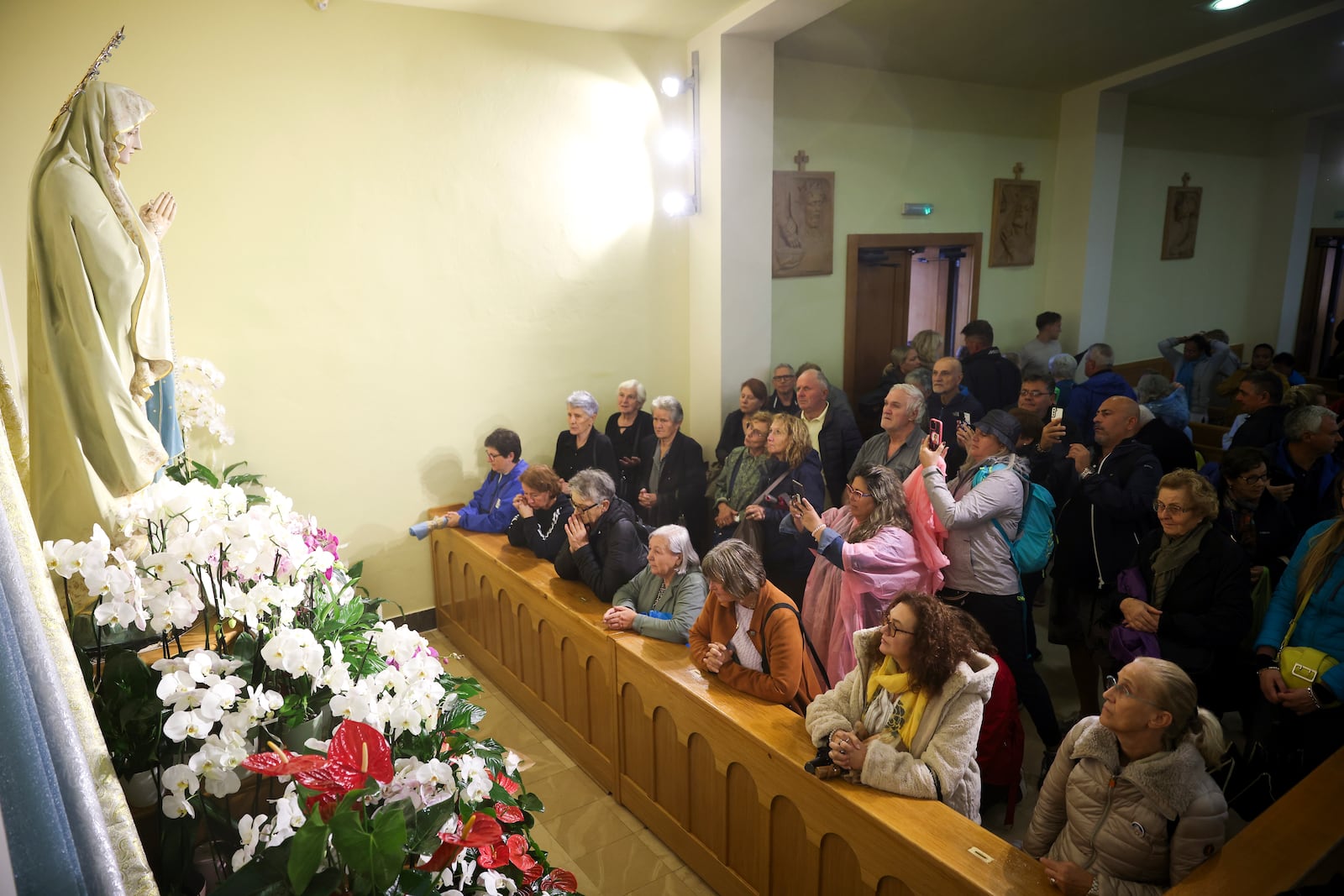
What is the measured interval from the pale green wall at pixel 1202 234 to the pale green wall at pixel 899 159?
1.65 meters

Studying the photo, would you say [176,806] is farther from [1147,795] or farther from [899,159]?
[899,159]

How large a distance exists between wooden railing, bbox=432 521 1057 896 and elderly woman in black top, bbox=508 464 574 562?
0.11m

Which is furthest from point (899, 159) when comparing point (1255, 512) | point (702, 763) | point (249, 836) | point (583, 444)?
point (249, 836)

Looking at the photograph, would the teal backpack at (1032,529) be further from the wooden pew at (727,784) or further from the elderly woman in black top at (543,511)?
the elderly woman in black top at (543,511)

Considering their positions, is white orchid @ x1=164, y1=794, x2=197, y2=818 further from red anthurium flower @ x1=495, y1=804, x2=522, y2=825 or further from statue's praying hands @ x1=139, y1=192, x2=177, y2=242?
statue's praying hands @ x1=139, y1=192, x2=177, y2=242

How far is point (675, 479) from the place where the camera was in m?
4.88

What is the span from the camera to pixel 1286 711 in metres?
2.76

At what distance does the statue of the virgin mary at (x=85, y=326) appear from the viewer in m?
1.81

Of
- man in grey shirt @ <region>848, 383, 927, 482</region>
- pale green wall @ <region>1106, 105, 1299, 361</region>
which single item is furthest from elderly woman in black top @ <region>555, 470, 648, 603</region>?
pale green wall @ <region>1106, 105, 1299, 361</region>

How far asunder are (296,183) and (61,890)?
4.29 meters

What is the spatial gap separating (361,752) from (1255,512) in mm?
4060

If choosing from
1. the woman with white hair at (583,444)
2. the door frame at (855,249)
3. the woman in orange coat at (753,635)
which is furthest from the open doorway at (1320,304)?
the woman in orange coat at (753,635)

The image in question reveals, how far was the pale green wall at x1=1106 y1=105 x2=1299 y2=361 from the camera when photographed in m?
8.71

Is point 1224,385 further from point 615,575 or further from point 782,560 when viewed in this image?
point 615,575
